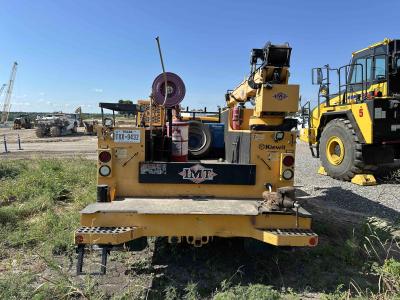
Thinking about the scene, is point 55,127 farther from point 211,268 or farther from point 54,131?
point 211,268

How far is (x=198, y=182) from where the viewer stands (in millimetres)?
4824

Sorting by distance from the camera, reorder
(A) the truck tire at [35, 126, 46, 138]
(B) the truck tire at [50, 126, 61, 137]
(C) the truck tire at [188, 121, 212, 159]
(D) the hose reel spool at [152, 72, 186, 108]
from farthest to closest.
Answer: (B) the truck tire at [50, 126, 61, 137], (A) the truck tire at [35, 126, 46, 138], (C) the truck tire at [188, 121, 212, 159], (D) the hose reel spool at [152, 72, 186, 108]

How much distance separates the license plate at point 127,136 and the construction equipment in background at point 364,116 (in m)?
6.97

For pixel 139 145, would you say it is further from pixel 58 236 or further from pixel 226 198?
pixel 58 236

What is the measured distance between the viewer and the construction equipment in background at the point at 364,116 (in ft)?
31.4

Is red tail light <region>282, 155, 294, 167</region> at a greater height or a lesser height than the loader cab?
lesser

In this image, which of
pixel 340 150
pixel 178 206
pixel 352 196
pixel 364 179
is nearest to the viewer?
pixel 178 206

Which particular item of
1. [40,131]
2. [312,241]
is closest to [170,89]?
[312,241]

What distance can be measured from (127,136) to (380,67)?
843 centimetres

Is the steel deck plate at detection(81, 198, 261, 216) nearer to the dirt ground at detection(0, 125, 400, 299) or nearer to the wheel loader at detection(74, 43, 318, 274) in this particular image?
the wheel loader at detection(74, 43, 318, 274)

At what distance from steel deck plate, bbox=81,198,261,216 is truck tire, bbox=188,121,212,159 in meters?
1.56

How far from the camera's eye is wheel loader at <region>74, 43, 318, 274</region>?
4.05 metres

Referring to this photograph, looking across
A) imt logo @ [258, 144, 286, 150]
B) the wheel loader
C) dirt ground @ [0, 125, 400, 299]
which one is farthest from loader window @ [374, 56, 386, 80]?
imt logo @ [258, 144, 286, 150]

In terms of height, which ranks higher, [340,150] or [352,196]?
[340,150]
